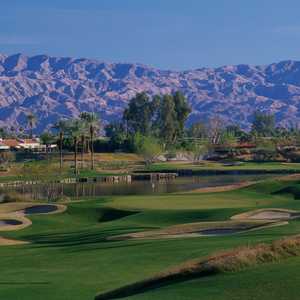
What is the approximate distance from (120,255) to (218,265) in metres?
11.4

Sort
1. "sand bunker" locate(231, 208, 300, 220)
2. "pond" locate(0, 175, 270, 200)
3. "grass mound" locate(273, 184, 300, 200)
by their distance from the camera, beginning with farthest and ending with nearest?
1. "pond" locate(0, 175, 270, 200)
2. "grass mound" locate(273, 184, 300, 200)
3. "sand bunker" locate(231, 208, 300, 220)

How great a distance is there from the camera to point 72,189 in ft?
307

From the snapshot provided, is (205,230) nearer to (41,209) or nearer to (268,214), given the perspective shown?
(268,214)

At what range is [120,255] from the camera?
97.5ft

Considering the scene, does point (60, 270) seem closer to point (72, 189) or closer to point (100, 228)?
point (100, 228)

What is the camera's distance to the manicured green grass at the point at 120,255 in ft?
56.2

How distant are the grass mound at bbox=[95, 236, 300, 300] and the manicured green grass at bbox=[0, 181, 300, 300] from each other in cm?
57

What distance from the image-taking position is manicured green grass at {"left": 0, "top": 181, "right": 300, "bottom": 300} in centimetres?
1712

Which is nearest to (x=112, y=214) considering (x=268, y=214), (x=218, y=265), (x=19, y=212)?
(x=19, y=212)

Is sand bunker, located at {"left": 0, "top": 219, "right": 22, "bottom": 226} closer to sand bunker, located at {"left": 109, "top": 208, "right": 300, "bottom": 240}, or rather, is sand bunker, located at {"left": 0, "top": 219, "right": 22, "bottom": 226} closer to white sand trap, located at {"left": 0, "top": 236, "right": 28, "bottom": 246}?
white sand trap, located at {"left": 0, "top": 236, "right": 28, "bottom": 246}

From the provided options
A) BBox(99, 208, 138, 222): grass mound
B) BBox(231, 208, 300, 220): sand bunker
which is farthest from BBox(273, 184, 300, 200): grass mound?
BBox(99, 208, 138, 222): grass mound

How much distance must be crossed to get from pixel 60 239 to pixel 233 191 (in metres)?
34.6

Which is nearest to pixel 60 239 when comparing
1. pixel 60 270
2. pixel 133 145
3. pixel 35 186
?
pixel 60 270

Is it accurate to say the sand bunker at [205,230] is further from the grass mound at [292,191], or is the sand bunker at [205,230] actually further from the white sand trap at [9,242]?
the grass mound at [292,191]
